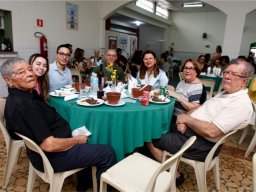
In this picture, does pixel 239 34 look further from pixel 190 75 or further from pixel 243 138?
pixel 190 75

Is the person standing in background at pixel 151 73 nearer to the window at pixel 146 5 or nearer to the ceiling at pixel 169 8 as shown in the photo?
the ceiling at pixel 169 8

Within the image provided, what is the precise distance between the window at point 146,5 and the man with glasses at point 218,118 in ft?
23.3

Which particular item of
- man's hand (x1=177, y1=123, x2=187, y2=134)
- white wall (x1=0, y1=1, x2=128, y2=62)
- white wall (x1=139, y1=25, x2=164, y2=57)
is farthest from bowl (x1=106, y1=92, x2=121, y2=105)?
white wall (x1=139, y1=25, x2=164, y2=57)

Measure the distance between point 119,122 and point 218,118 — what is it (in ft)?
2.51

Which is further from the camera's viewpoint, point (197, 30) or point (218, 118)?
point (197, 30)

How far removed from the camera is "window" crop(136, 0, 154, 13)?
8087 millimetres

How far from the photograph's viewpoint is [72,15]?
5.74 meters

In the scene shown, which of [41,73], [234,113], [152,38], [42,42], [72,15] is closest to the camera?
[234,113]

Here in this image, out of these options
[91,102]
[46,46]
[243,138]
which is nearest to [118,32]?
[46,46]

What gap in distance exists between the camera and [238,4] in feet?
16.6

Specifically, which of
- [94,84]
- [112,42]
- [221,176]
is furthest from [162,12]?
[221,176]

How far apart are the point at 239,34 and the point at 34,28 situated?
4.99m

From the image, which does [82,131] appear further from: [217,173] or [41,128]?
[217,173]

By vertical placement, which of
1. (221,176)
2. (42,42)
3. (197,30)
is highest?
(197,30)
